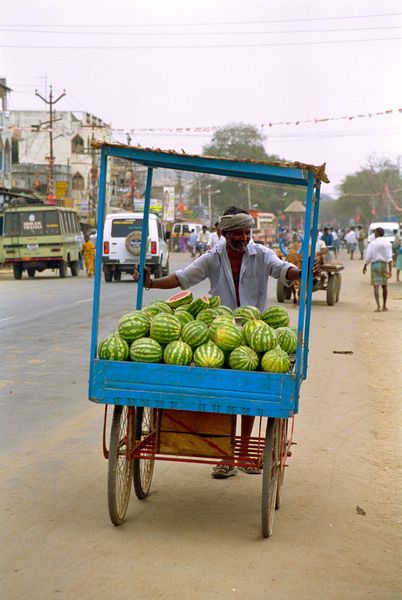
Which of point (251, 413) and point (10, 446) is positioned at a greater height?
point (251, 413)

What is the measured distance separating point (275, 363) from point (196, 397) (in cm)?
46

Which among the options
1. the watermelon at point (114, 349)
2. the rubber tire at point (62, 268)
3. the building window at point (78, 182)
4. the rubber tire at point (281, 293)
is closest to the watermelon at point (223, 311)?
the watermelon at point (114, 349)

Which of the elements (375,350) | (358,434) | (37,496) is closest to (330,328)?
(375,350)

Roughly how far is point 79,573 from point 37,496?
1.52 metres

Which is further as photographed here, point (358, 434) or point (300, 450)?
point (358, 434)

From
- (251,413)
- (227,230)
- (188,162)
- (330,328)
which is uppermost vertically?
(188,162)

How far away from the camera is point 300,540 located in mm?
5164

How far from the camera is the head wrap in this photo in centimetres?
595

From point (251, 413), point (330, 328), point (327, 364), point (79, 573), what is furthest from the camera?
point (330, 328)

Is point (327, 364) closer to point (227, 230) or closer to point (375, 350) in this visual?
point (375, 350)

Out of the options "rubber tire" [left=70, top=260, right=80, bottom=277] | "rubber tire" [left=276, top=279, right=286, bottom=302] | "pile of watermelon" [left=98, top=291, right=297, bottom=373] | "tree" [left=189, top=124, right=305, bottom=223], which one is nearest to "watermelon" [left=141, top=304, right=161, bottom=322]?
"pile of watermelon" [left=98, top=291, right=297, bottom=373]

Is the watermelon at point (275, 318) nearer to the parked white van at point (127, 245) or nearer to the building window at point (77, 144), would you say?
the parked white van at point (127, 245)

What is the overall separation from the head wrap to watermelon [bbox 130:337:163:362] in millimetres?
1128

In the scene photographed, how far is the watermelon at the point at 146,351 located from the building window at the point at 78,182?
80699 millimetres
